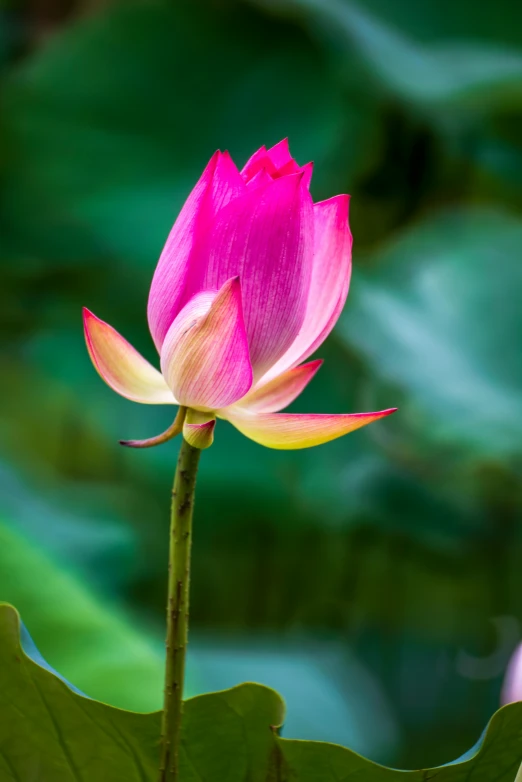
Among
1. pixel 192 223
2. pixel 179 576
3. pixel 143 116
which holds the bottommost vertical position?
pixel 179 576

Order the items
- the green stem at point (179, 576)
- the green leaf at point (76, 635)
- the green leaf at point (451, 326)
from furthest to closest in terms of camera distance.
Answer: the green leaf at point (451, 326) → the green leaf at point (76, 635) → the green stem at point (179, 576)

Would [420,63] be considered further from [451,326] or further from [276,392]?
[276,392]

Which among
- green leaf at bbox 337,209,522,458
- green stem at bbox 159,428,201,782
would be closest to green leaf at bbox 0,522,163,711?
green stem at bbox 159,428,201,782

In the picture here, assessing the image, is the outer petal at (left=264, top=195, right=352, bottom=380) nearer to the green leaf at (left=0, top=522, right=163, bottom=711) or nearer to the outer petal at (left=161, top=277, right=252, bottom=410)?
the outer petal at (left=161, top=277, right=252, bottom=410)

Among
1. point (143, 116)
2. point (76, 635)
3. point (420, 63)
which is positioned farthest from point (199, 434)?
point (143, 116)

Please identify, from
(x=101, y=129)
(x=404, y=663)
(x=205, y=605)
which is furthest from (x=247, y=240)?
(x=101, y=129)

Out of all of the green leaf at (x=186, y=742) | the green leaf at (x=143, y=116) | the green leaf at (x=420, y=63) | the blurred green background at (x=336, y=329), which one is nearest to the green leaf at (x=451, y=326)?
the blurred green background at (x=336, y=329)

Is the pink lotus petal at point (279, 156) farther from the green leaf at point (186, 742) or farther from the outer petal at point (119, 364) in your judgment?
the green leaf at point (186, 742)
